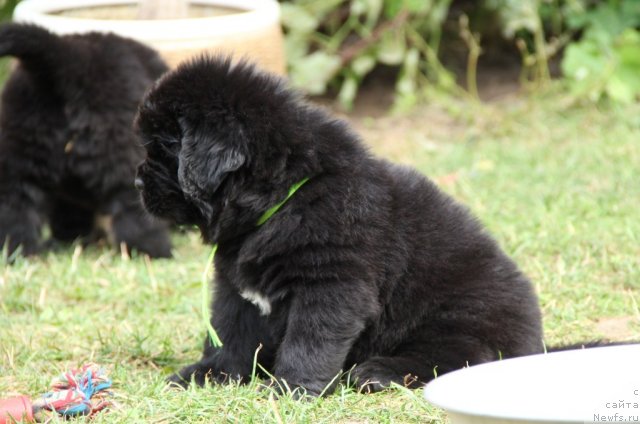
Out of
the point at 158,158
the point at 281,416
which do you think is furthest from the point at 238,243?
the point at 281,416

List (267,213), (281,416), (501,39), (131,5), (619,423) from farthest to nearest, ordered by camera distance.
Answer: (501,39), (131,5), (267,213), (281,416), (619,423)

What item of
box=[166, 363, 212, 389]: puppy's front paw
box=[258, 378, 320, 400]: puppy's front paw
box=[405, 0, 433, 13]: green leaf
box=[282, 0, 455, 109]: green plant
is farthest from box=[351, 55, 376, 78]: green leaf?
box=[258, 378, 320, 400]: puppy's front paw

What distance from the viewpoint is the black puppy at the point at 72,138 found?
15.1ft

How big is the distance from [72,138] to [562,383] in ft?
9.60

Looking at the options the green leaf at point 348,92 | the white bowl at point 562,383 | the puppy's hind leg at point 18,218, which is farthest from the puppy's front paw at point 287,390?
the green leaf at point 348,92

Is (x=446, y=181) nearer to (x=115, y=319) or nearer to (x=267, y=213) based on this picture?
(x=115, y=319)

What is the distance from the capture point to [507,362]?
240 centimetres

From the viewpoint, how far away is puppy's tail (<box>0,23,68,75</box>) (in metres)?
4.37

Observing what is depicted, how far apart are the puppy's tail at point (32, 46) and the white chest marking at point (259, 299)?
6.65 feet

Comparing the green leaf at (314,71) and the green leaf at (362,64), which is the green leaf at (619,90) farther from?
the green leaf at (314,71)

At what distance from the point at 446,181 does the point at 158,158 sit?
280 cm

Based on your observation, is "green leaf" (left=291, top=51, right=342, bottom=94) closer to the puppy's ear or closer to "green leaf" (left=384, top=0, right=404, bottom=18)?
"green leaf" (left=384, top=0, right=404, bottom=18)

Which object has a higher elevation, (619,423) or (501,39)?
(619,423)

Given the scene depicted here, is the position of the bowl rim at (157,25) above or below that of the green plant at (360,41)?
above
